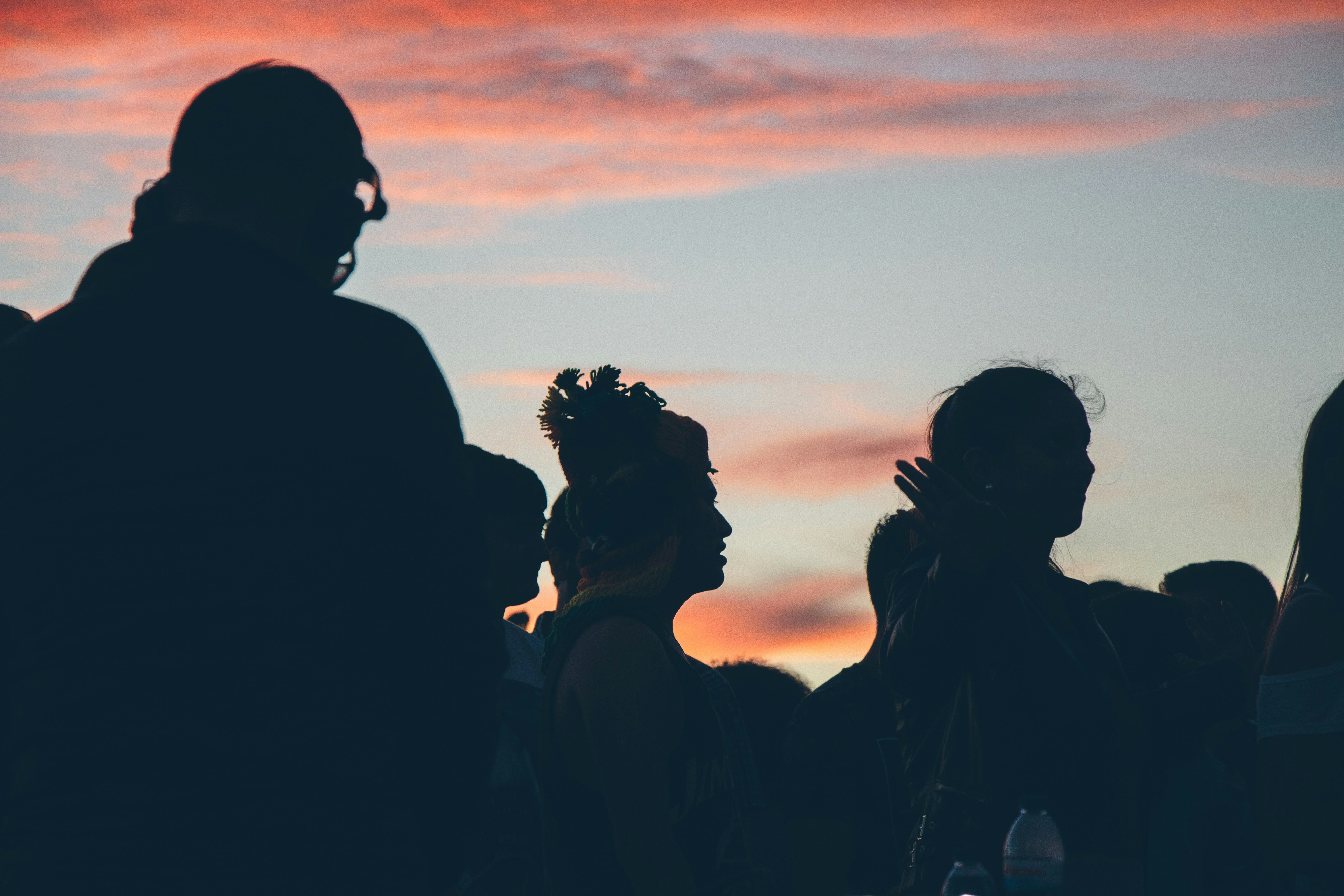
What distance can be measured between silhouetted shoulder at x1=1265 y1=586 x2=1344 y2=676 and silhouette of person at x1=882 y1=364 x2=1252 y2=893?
0.29 m

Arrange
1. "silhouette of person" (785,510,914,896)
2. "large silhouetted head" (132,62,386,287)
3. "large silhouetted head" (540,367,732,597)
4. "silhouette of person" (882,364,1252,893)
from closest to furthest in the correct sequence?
"large silhouetted head" (132,62,386,287) → "silhouette of person" (882,364,1252,893) → "large silhouetted head" (540,367,732,597) → "silhouette of person" (785,510,914,896)

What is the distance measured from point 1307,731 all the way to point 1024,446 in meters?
1.14

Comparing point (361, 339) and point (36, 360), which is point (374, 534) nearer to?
point (361, 339)

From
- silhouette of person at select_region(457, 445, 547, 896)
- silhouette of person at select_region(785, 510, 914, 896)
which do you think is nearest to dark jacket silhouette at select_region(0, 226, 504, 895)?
silhouette of person at select_region(457, 445, 547, 896)

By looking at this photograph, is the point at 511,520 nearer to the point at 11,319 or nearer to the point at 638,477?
the point at 638,477

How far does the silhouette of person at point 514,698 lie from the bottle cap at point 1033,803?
1302mm

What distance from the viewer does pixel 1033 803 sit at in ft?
10.3

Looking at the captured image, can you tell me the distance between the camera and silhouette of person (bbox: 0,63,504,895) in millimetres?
1841

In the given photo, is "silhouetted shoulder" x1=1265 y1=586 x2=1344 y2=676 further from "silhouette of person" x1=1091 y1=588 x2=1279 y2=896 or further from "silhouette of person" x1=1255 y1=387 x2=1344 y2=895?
"silhouette of person" x1=1091 y1=588 x2=1279 y2=896

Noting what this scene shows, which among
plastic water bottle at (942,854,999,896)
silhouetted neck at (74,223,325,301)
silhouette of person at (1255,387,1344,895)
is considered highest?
silhouetted neck at (74,223,325,301)

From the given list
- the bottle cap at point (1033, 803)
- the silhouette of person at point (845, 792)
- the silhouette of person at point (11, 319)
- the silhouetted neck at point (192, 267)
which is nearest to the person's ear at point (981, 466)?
the bottle cap at point (1033, 803)

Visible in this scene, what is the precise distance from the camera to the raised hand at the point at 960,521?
10.6 feet

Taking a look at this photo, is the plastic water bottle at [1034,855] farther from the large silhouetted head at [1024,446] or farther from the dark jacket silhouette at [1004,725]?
the large silhouetted head at [1024,446]

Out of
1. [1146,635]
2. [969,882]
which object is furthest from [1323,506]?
[969,882]
